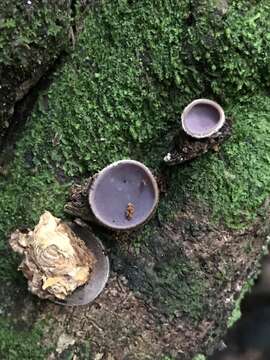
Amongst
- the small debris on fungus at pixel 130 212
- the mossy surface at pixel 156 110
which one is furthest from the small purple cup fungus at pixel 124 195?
the mossy surface at pixel 156 110

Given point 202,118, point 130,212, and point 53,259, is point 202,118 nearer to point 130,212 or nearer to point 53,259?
point 130,212

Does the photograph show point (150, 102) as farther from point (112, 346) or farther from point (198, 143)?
Result: point (112, 346)

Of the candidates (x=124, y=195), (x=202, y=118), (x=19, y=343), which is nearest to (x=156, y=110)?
(x=202, y=118)

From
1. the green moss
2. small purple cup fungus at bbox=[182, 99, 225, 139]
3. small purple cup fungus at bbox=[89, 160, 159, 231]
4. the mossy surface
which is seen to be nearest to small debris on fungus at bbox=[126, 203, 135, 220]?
small purple cup fungus at bbox=[89, 160, 159, 231]

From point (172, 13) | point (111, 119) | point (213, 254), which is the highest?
point (172, 13)

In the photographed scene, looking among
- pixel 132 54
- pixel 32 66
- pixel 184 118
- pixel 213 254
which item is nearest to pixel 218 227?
pixel 213 254

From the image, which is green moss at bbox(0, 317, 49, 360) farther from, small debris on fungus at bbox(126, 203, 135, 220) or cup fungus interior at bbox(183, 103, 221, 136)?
cup fungus interior at bbox(183, 103, 221, 136)
